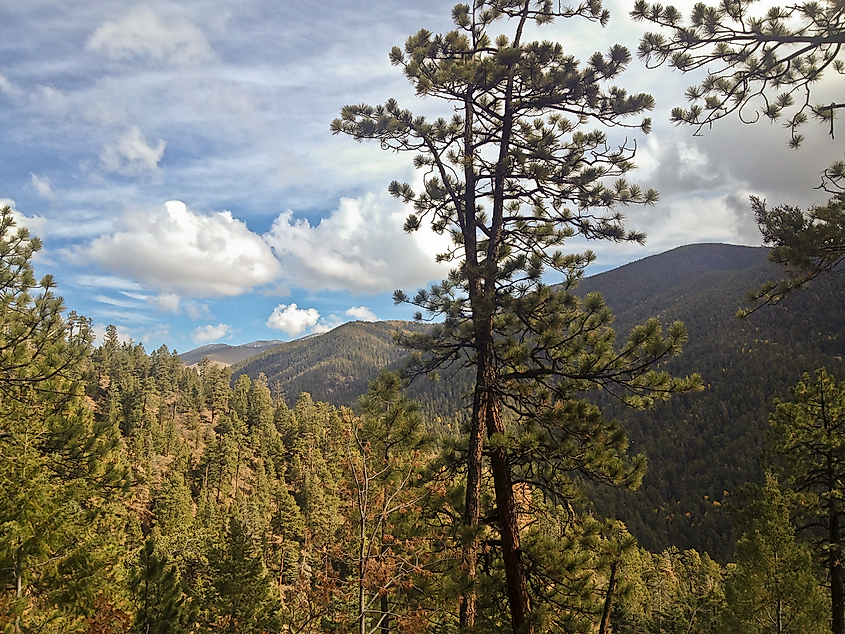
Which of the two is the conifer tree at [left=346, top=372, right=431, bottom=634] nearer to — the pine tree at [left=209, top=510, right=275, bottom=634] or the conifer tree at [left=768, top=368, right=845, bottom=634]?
the conifer tree at [left=768, top=368, right=845, bottom=634]

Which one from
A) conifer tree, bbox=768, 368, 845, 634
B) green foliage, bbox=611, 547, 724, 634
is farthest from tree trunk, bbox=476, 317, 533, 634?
green foliage, bbox=611, 547, 724, 634

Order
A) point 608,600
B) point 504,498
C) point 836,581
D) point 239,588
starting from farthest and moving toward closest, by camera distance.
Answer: point 239,588
point 836,581
point 504,498
point 608,600

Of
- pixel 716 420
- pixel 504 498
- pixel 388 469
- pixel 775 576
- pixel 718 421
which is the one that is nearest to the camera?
pixel 504 498

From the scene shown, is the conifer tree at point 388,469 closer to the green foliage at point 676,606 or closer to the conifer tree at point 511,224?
the conifer tree at point 511,224

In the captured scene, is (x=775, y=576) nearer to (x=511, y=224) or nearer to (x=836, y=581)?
(x=836, y=581)

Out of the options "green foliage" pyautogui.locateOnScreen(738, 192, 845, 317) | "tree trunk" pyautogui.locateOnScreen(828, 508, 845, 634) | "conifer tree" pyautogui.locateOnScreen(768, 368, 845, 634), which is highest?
"green foliage" pyautogui.locateOnScreen(738, 192, 845, 317)

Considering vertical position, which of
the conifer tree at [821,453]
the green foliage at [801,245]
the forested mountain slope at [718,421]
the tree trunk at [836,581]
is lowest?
the forested mountain slope at [718,421]

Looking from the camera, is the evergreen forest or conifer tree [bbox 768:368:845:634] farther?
conifer tree [bbox 768:368:845:634]

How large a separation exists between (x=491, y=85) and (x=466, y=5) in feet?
4.56

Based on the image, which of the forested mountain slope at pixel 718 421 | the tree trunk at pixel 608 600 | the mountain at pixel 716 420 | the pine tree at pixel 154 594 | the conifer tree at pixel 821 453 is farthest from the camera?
the forested mountain slope at pixel 718 421

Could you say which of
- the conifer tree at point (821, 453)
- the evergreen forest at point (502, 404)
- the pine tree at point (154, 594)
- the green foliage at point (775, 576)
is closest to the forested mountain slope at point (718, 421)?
the green foliage at point (775, 576)

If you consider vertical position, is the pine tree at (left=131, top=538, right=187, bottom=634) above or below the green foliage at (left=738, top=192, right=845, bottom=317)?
below

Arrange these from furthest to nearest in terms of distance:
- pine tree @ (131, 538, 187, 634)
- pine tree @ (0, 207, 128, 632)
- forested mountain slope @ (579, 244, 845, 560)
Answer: forested mountain slope @ (579, 244, 845, 560)
pine tree @ (131, 538, 187, 634)
pine tree @ (0, 207, 128, 632)

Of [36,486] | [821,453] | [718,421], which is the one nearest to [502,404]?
[36,486]
